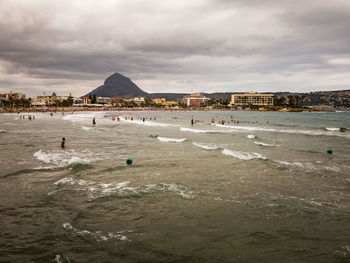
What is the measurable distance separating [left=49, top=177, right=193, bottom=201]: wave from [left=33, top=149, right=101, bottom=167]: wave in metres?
4.20

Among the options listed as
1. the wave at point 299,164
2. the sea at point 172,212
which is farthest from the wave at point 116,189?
the wave at point 299,164

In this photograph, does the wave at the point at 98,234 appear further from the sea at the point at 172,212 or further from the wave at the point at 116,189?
the wave at the point at 116,189

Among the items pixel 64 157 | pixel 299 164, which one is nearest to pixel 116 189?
A: pixel 64 157

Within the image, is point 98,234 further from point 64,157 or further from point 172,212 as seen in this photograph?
point 64,157

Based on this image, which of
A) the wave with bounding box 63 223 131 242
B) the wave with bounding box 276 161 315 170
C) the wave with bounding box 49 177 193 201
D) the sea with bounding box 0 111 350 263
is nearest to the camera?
the sea with bounding box 0 111 350 263

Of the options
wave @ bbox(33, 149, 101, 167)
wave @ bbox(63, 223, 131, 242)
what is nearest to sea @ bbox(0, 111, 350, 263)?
wave @ bbox(63, 223, 131, 242)

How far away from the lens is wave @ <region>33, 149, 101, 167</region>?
1623 cm

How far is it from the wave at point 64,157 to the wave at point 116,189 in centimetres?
420

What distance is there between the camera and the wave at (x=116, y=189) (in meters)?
10.4

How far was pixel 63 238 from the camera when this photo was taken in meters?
6.85

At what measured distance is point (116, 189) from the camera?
11.1m

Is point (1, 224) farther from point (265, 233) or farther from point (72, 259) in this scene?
point (265, 233)

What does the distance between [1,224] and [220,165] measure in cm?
1199

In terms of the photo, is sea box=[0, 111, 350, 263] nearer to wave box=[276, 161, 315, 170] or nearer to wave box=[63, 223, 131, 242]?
wave box=[63, 223, 131, 242]
